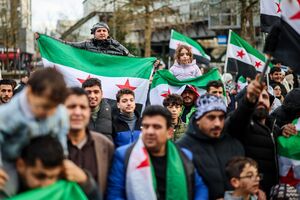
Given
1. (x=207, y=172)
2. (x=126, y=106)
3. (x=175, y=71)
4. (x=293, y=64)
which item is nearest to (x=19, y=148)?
(x=207, y=172)

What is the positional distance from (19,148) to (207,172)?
1725 millimetres

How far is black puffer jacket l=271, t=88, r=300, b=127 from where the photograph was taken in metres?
6.25

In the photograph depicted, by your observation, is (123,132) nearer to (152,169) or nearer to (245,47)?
(152,169)

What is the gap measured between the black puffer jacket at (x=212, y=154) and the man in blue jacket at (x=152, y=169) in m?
0.23

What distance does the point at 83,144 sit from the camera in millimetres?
4574

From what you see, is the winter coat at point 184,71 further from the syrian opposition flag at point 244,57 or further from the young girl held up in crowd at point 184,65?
the syrian opposition flag at point 244,57

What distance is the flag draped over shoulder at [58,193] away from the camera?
12.6 feet

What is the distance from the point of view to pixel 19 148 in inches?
149

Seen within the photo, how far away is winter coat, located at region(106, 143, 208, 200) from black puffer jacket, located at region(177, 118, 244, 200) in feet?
0.55

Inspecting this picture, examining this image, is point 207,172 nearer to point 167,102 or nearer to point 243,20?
point 167,102

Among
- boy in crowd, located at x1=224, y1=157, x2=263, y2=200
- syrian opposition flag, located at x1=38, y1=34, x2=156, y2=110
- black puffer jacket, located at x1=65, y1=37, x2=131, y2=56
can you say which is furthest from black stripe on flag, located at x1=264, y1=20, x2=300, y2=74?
black puffer jacket, located at x1=65, y1=37, x2=131, y2=56

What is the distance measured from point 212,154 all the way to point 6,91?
442 cm

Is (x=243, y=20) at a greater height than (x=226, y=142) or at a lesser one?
greater

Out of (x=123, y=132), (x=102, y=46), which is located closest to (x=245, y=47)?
(x=102, y=46)
